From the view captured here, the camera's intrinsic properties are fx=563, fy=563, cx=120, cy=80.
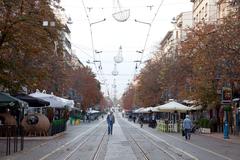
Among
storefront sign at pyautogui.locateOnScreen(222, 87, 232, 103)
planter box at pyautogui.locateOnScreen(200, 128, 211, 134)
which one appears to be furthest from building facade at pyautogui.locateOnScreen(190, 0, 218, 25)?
storefront sign at pyautogui.locateOnScreen(222, 87, 232, 103)

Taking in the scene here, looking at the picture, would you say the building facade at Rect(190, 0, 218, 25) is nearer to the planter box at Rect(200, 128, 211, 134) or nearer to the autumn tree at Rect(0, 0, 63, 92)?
the planter box at Rect(200, 128, 211, 134)

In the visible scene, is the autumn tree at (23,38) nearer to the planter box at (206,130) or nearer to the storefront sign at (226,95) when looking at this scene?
the storefront sign at (226,95)

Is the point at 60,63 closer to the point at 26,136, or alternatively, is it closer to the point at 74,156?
the point at 26,136

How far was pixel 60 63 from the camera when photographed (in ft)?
202

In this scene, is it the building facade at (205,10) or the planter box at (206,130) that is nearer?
the planter box at (206,130)

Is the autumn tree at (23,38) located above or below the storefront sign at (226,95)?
above

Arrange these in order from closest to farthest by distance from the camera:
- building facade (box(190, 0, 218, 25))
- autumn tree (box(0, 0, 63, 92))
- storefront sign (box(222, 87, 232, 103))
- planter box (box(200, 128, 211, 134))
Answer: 1. autumn tree (box(0, 0, 63, 92))
2. storefront sign (box(222, 87, 232, 103))
3. planter box (box(200, 128, 211, 134))
4. building facade (box(190, 0, 218, 25))

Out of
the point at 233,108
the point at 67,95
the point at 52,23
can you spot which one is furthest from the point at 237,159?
the point at 67,95

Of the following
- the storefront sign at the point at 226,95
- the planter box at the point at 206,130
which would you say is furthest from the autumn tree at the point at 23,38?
the planter box at the point at 206,130

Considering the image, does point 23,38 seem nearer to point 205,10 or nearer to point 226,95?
point 226,95

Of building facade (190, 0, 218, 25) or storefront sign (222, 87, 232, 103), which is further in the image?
building facade (190, 0, 218, 25)

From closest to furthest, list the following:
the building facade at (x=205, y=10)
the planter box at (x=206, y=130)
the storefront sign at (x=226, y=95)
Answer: the storefront sign at (x=226, y=95), the planter box at (x=206, y=130), the building facade at (x=205, y=10)

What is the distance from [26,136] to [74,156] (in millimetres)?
16249

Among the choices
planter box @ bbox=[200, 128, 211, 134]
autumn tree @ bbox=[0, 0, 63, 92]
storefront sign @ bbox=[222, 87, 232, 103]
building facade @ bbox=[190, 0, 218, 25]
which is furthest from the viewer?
building facade @ bbox=[190, 0, 218, 25]
